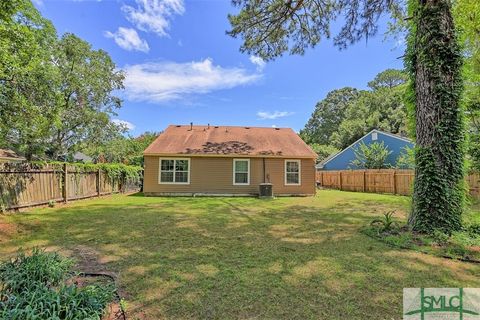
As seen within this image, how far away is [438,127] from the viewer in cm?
566

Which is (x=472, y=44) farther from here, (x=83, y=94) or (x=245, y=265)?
(x=83, y=94)

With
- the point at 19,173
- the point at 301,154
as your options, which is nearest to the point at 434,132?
the point at 301,154

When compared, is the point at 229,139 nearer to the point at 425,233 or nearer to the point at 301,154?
the point at 301,154

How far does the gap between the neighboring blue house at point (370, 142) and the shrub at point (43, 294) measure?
64.0ft

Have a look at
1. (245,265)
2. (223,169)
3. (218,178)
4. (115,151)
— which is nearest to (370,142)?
(223,169)

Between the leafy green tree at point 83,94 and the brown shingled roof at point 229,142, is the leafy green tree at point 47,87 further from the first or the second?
the brown shingled roof at point 229,142

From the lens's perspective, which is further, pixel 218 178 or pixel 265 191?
pixel 218 178

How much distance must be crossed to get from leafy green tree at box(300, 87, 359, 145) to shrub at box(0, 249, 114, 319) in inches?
1836

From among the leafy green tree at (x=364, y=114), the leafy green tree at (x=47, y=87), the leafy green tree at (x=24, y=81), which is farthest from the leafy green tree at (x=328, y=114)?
the leafy green tree at (x=24, y=81)

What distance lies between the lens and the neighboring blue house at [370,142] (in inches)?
770

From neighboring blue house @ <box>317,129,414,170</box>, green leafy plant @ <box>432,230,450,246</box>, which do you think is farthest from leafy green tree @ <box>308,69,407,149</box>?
green leafy plant @ <box>432,230,450,246</box>

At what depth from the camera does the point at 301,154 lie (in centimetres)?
1516

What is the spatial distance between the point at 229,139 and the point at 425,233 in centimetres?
1214

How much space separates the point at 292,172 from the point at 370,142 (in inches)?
406
